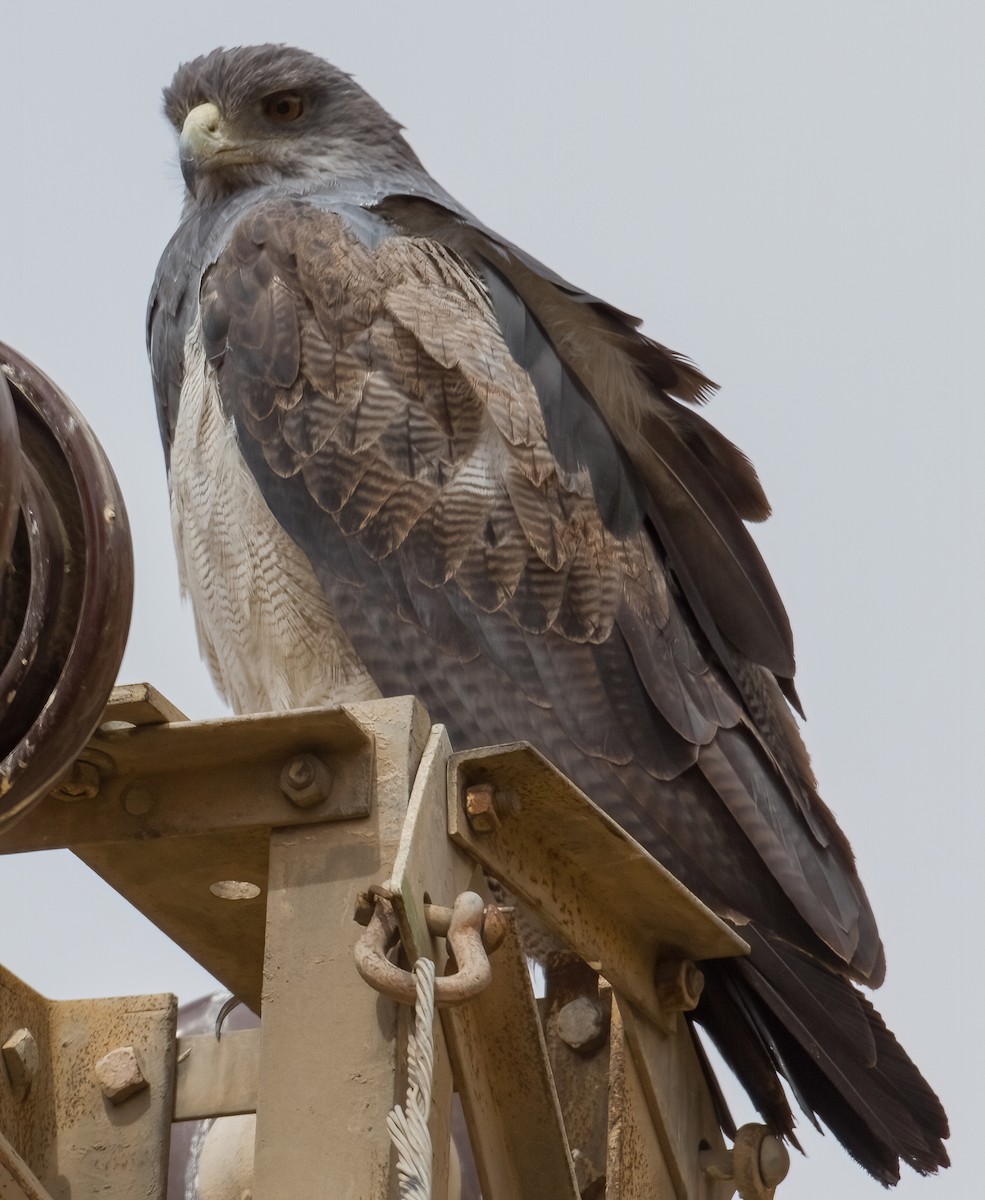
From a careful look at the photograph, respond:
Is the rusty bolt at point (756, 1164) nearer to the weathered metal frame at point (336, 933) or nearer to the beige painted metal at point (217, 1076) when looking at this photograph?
the weathered metal frame at point (336, 933)

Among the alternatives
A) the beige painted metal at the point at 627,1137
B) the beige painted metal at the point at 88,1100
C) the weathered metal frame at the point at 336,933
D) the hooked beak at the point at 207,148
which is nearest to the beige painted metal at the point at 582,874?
the weathered metal frame at the point at 336,933

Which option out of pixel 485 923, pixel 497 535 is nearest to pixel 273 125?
pixel 497 535

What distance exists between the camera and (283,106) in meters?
6.23

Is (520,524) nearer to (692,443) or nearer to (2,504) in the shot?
(692,443)

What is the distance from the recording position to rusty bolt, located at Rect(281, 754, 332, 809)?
2.57 meters

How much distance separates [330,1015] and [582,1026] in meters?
1.45

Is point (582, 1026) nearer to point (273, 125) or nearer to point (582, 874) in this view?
point (582, 874)

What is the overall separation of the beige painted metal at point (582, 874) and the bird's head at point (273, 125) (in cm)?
339

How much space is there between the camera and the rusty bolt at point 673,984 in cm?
337

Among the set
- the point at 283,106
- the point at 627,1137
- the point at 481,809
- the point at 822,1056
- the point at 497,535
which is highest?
the point at 283,106

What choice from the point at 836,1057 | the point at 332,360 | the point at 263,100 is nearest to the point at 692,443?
the point at 332,360

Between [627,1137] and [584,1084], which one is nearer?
[627,1137]

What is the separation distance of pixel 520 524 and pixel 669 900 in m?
1.67

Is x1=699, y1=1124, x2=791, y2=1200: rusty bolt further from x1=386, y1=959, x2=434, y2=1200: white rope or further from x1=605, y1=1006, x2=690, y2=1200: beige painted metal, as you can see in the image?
x1=386, y1=959, x2=434, y2=1200: white rope
